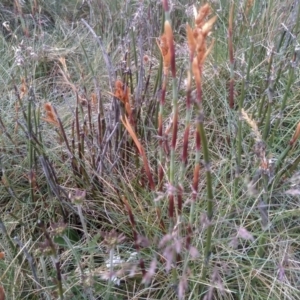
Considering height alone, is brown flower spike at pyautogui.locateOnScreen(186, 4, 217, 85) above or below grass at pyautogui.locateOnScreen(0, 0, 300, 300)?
above

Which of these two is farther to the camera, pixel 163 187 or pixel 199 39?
pixel 163 187

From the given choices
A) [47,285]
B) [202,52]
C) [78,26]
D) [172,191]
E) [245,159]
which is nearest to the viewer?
[202,52]

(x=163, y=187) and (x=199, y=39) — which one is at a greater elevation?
(x=199, y=39)

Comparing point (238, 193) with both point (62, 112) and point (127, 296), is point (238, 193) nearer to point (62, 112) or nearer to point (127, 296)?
point (127, 296)

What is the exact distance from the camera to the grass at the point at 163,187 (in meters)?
1.01

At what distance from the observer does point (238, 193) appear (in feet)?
4.50

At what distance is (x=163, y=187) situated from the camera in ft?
4.42

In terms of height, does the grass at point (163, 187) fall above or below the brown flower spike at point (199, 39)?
below

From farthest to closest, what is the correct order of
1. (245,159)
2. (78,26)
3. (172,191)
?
(78,26), (245,159), (172,191)

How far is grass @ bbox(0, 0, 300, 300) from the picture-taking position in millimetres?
1012

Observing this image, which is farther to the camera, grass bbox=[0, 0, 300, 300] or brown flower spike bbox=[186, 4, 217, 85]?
grass bbox=[0, 0, 300, 300]

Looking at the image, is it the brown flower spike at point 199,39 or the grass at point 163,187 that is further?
the grass at point 163,187

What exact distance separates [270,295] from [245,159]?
0.45 metres

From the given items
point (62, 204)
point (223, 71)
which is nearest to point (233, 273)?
point (62, 204)
